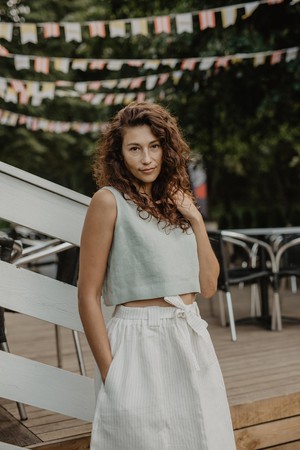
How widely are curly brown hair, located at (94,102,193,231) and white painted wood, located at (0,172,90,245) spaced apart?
15.0 inches

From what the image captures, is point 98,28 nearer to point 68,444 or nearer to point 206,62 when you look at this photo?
point 206,62

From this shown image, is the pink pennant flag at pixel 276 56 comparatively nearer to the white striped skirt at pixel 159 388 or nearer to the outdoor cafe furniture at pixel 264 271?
the outdoor cafe furniture at pixel 264 271

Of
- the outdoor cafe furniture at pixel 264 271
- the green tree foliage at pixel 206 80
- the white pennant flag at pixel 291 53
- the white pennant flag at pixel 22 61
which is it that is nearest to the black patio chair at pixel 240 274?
the outdoor cafe furniture at pixel 264 271

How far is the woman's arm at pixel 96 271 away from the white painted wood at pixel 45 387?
58 centimetres

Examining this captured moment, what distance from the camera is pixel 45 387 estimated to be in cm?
229

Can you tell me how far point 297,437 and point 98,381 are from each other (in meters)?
1.43

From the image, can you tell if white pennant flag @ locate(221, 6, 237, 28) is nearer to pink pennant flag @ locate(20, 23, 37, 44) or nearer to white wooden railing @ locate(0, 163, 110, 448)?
pink pennant flag @ locate(20, 23, 37, 44)

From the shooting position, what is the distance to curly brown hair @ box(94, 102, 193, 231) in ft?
6.01

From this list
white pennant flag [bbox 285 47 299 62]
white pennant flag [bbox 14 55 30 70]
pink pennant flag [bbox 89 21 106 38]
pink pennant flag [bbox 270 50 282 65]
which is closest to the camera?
pink pennant flag [bbox 89 21 106 38]

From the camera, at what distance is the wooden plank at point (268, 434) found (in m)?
2.75

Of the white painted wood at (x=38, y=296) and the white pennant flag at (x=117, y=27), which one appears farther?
the white pennant flag at (x=117, y=27)

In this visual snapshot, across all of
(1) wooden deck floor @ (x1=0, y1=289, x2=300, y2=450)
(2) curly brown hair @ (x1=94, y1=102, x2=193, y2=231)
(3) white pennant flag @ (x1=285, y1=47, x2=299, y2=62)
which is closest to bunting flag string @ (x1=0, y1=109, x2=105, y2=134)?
(3) white pennant flag @ (x1=285, y1=47, x2=299, y2=62)

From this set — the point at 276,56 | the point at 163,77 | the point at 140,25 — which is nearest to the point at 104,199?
the point at 140,25

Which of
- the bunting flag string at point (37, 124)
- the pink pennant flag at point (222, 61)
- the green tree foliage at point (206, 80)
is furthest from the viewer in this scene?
the bunting flag string at point (37, 124)
